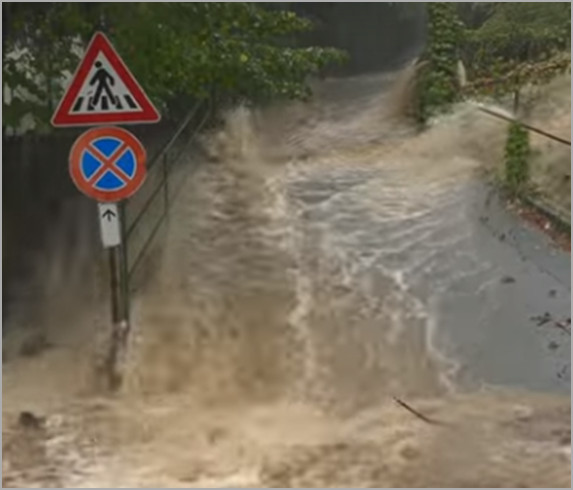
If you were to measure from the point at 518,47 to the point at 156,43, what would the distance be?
25.0ft

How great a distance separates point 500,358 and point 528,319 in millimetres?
669

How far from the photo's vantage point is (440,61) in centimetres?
1445

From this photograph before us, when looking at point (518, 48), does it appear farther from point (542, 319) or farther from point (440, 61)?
point (542, 319)

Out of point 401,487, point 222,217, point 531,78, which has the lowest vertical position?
point 401,487

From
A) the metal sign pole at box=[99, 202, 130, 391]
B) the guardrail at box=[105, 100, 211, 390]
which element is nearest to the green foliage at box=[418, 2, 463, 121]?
the guardrail at box=[105, 100, 211, 390]

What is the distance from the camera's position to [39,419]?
567 centimetres

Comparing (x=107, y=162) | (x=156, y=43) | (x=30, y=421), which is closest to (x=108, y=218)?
(x=107, y=162)

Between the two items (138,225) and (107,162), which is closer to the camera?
(107,162)

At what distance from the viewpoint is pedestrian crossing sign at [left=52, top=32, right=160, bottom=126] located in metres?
5.92

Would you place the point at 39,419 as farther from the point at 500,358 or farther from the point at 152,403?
the point at 500,358

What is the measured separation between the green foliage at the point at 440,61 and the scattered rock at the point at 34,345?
25.3 feet

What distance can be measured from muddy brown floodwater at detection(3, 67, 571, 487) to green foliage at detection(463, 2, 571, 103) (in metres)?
2.37

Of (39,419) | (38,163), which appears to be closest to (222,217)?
(38,163)

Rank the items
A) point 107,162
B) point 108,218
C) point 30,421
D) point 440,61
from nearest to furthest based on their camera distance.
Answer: point 30,421
point 107,162
point 108,218
point 440,61
